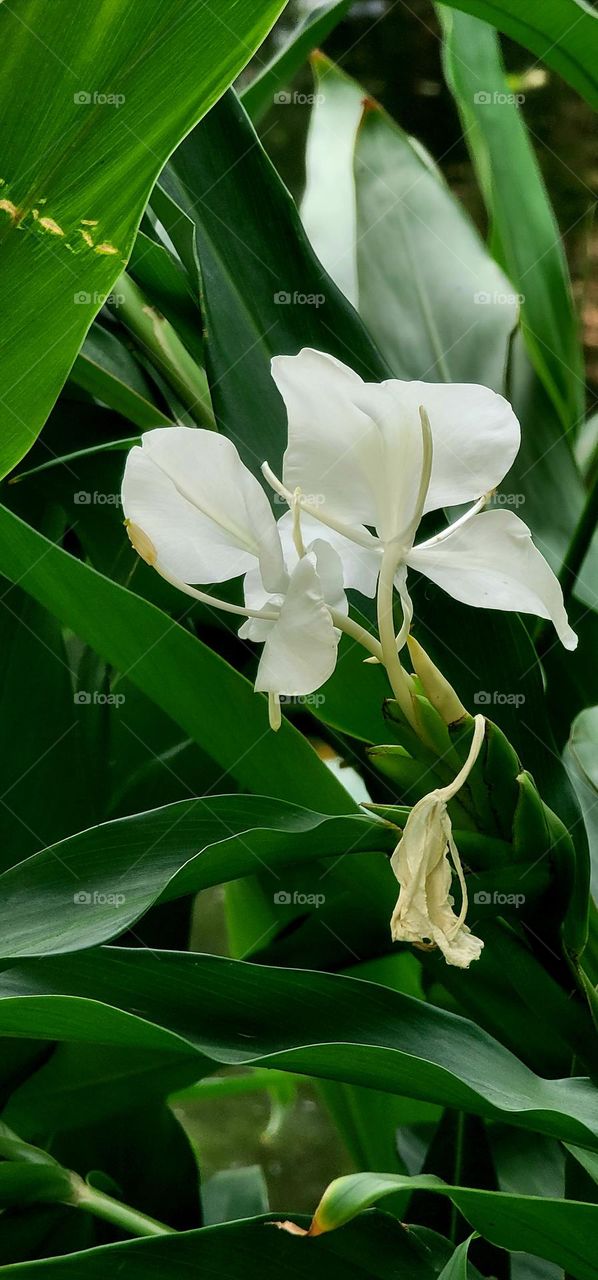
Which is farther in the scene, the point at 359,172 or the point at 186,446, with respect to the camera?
the point at 359,172

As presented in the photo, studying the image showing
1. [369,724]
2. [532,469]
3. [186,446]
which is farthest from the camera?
[532,469]

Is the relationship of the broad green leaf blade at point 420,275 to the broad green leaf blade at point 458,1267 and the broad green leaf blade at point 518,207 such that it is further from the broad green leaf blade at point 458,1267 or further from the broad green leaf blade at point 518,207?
the broad green leaf blade at point 458,1267

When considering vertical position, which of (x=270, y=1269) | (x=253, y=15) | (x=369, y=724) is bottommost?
(x=270, y=1269)

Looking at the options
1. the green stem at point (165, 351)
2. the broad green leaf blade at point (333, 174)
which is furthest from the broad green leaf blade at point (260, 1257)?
the broad green leaf blade at point (333, 174)

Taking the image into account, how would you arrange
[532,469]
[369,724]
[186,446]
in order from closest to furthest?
[186,446] → [369,724] → [532,469]

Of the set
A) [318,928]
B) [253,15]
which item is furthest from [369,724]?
[253,15]

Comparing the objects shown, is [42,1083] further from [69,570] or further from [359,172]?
[359,172]

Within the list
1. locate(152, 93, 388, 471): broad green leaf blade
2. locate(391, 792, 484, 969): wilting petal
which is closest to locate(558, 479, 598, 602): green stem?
locate(152, 93, 388, 471): broad green leaf blade

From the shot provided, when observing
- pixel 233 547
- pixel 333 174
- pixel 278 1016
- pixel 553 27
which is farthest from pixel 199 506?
pixel 333 174
